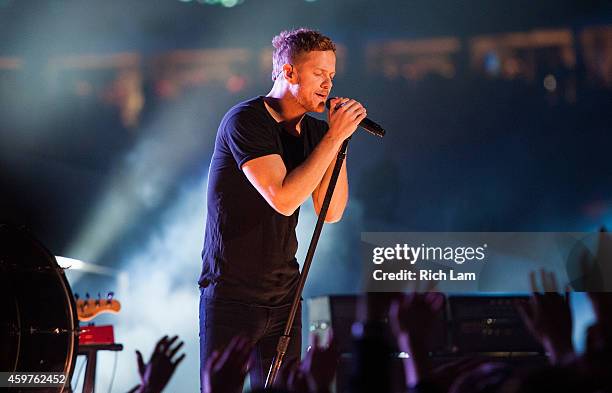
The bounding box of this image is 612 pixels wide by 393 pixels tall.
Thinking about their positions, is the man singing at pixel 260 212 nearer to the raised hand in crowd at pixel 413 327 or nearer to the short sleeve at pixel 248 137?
the short sleeve at pixel 248 137

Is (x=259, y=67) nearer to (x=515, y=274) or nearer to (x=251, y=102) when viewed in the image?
(x=515, y=274)

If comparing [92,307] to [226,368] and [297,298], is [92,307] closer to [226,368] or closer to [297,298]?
[297,298]

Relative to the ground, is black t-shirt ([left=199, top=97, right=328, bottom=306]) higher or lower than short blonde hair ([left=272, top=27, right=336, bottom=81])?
lower

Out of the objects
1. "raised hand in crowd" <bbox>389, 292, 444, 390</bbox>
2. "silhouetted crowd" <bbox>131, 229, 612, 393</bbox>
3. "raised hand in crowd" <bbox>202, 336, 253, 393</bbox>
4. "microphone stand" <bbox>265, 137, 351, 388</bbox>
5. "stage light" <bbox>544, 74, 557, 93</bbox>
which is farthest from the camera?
"stage light" <bbox>544, 74, 557, 93</bbox>

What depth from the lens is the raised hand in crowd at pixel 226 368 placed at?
1410mm

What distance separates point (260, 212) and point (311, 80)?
1.41 ft

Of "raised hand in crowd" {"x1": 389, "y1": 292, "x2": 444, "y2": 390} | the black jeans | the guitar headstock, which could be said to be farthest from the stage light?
"raised hand in crowd" {"x1": 389, "y1": 292, "x2": 444, "y2": 390}

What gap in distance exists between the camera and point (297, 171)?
2305 millimetres

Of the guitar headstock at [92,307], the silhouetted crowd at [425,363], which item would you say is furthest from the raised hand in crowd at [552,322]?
the guitar headstock at [92,307]

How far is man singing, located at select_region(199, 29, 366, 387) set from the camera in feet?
7.49

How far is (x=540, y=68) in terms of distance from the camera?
219 inches

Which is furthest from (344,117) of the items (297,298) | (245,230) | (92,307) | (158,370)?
(92,307)

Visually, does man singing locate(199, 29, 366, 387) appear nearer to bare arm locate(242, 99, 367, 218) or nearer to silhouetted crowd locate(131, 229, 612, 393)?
bare arm locate(242, 99, 367, 218)

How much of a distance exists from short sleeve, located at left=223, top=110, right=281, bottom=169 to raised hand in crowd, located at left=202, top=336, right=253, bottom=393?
914 mm
